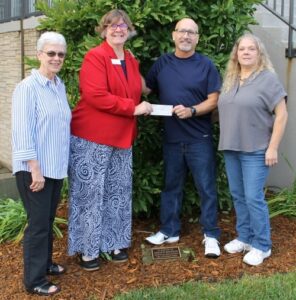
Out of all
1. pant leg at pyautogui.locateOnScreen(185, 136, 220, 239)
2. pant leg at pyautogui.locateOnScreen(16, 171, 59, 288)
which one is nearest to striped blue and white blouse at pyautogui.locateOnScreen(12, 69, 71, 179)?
pant leg at pyautogui.locateOnScreen(16, 171, 59, 288)

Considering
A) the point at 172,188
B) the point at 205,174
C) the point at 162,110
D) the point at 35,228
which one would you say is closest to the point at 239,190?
the point at 205,174

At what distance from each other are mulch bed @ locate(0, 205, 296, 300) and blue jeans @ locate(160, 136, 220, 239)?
0.28m

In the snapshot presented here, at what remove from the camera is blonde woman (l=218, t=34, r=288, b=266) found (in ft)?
13.5

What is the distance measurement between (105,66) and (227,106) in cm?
107

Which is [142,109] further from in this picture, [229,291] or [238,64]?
[229,291]

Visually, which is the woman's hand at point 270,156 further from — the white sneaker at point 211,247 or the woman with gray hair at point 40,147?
the woman with gray hair at point 40,147

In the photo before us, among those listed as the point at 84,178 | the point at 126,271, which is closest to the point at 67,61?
the point at 84,178

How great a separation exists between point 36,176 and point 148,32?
6.31 feet

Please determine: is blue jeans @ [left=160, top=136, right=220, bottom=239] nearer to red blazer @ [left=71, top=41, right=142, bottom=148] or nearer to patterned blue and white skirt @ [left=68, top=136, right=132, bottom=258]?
patterned blue and white skirt @ [left=68, top=136, right=132, bottom=258]

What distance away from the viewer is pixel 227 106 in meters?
4.23

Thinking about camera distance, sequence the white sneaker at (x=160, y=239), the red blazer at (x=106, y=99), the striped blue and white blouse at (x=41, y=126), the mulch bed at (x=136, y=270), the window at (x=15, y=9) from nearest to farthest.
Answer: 1. the striped blue and white blouse at (x=41, y=126)
2. the red blazer at (x=106, y=99)
3. the mulch bed at (x=136, y=270)
4. the white sneaker at (x=160, y=239)
5. the window at (x=15, y=9)

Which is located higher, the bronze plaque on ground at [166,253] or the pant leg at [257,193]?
the pant leg at [257,193]

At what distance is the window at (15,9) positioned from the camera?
8.12 m

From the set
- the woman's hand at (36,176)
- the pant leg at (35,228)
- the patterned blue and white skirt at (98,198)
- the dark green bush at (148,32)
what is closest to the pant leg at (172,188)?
the dark green bush at (148,32)
